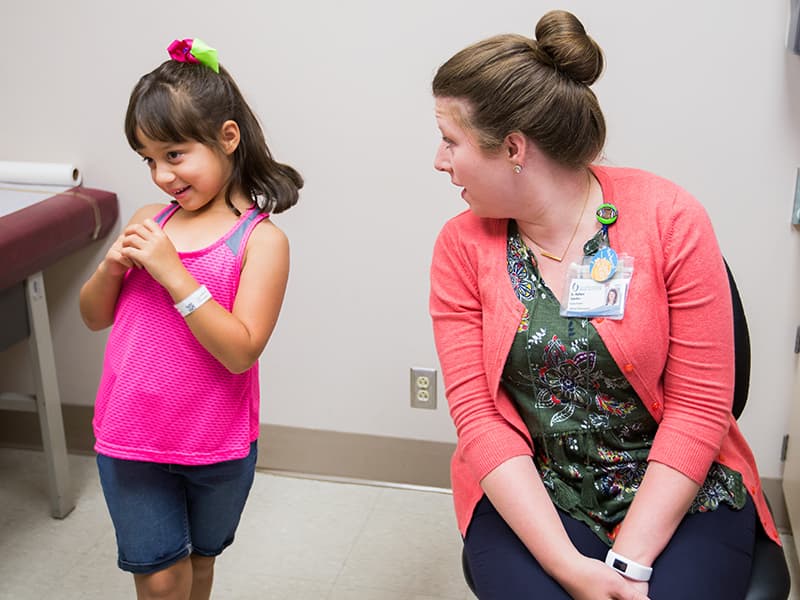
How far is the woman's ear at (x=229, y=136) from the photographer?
1484mm

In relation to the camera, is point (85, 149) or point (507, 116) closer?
point (507, 116)

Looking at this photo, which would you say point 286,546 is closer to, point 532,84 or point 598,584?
point 598,584

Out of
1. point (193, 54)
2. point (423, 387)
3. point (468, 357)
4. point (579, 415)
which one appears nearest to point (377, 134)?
point (423, 387)

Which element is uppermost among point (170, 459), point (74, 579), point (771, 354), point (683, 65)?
point (683, 65)

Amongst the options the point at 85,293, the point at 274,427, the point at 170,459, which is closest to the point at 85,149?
the point at 274,427

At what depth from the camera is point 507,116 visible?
1403mm

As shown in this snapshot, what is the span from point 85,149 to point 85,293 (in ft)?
3.49

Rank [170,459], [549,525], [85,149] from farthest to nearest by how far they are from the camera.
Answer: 1. [85,149]
2. [170,459]
3. [549,525]

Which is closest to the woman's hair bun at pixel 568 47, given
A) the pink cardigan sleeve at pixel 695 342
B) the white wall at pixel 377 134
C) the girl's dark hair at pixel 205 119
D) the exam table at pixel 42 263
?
the pink cardigan sleeve at pixel 695 342

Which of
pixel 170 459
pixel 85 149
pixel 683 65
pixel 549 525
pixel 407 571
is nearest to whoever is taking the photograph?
pixel 549 525

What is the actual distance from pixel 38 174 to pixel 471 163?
1.44 meters

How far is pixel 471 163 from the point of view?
4.73 ft

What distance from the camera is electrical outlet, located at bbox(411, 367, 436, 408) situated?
8.03 ft

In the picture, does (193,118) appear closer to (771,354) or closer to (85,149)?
(85,149)
